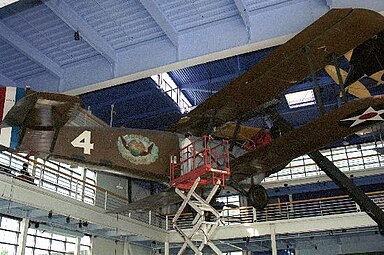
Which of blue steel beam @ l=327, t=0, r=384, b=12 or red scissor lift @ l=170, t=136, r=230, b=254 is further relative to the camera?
red scissor lift @ l=170, t=136, r=230, b=254

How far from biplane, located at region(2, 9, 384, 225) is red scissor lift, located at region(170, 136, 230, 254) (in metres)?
0.52

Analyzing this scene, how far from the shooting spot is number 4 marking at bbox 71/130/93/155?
11805mm

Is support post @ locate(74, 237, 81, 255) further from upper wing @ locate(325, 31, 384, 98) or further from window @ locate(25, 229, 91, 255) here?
upper wing @ locate(325, 31, 384, 98)

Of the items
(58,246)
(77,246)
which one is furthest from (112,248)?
(58,246)

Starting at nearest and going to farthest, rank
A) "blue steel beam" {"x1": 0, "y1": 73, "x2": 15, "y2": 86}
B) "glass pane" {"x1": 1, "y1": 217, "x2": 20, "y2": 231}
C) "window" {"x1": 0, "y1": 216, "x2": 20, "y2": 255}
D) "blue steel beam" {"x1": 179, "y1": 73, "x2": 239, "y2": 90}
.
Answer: "blue steel beam" {"x1": 0, "y1": 73, "x2": 15, "y2": 86} < "window" {"x1": 0, "y1": 216, "x2": 20, "y2": 255} < "glass pane" {"x1": 1, "y1": 217, "x2": 20, "y2": 231} < "blue steel beam" {"x1": 179, "y1": 73, "x2": 239, "y2": 90}

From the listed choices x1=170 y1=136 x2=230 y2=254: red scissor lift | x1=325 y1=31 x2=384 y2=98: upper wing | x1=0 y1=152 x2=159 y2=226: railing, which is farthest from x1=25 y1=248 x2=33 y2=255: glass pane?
x1=325 y1=31 x2=384 y2=98: upper wing

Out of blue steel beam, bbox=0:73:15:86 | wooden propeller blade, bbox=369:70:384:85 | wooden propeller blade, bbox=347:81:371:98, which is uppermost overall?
wooden propeller blade, bbox=347:81:371:98

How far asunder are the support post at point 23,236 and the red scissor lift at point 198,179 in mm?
6676

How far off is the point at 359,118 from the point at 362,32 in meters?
2.03

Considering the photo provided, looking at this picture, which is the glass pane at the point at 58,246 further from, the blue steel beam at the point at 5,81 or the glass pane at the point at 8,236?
the blue steel beam at the point at 5,81

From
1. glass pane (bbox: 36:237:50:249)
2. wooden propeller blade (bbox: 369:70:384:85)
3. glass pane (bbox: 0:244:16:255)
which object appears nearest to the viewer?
wooden propeller blade (bbox: 369:70:384:85)

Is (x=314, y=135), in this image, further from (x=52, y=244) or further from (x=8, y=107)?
(x=52, y=244)

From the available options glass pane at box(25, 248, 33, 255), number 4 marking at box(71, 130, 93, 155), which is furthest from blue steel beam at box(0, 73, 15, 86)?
glass pane at box(25, 248, 33, 255)

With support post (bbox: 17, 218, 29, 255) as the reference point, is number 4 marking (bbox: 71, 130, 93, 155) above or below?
above
